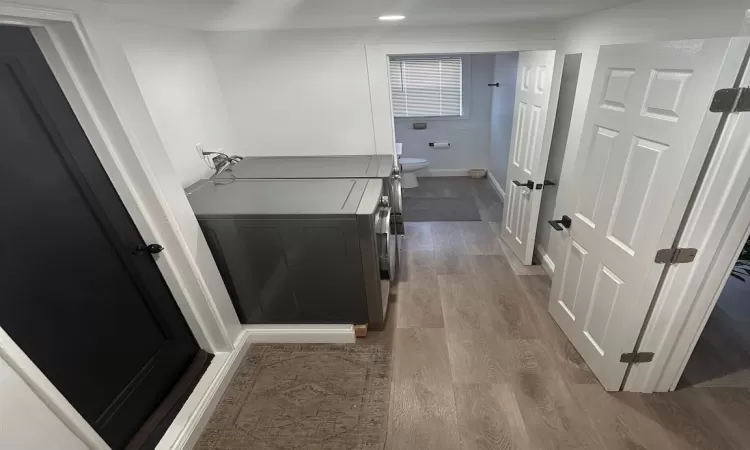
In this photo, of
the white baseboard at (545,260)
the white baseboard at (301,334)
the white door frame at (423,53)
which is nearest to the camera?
the white baseboard at (301,334)

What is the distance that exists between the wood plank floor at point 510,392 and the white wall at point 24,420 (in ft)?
4.26

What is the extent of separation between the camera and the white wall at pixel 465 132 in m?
4.71

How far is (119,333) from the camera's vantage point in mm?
1433

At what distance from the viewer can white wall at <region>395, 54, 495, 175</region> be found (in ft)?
15.5

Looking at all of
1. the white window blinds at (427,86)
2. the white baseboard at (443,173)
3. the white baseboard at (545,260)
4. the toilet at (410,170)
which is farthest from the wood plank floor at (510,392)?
the white window blinds at (427,86)

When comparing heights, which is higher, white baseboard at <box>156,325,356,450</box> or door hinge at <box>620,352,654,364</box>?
door hinge at <box>620,352,654,364</box>

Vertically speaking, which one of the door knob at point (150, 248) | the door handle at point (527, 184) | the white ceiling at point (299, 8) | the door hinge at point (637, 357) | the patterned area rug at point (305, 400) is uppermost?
the white ceiling at point (299, 8)

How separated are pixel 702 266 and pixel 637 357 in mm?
577

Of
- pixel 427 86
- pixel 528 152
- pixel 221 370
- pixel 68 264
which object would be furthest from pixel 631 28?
pixel 427 86

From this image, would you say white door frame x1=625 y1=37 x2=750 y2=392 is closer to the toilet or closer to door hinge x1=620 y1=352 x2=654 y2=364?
door hinge x1=620 y1=352 x2=654 y2=364

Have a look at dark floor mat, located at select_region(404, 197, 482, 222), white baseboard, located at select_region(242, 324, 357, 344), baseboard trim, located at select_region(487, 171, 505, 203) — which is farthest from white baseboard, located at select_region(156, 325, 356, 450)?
baseboard trim, located at select_region(487, 171, 505, 203)

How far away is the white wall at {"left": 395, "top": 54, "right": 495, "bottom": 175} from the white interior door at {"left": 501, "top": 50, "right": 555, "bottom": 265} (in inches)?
83.6

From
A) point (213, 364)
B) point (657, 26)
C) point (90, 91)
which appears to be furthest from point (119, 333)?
point (657, 26)

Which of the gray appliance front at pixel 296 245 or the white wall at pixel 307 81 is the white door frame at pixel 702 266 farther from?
the white wall at pixel 307 81
